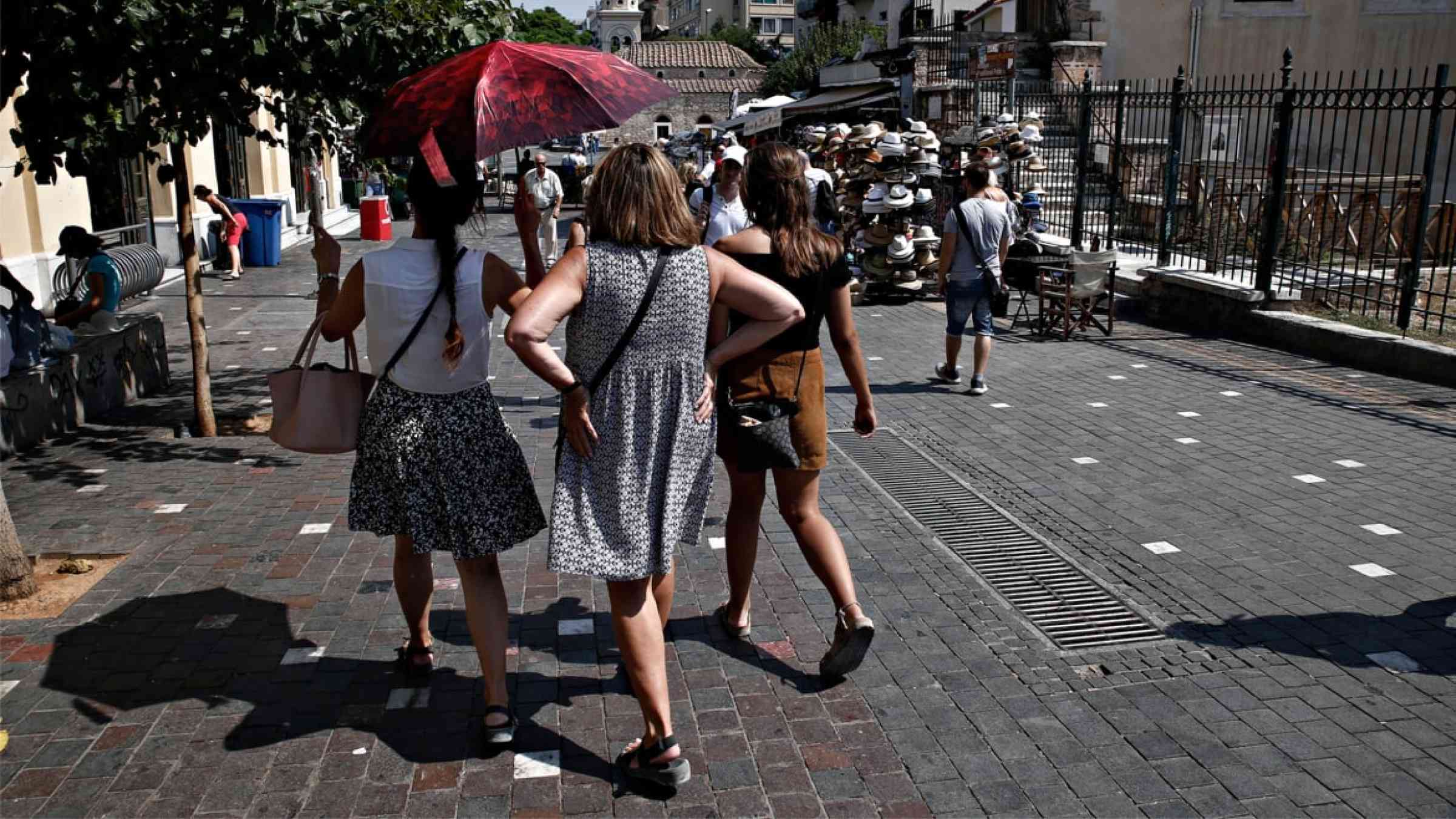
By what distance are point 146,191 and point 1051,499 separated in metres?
14.1

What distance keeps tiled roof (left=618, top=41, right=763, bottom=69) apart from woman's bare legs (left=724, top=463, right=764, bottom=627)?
212 feet

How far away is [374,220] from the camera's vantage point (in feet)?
73.6

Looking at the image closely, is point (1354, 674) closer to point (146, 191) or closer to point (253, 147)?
point (146, 191)

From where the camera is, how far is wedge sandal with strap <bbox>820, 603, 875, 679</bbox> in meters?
3.91

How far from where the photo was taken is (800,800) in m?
3.28

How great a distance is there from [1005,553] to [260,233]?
15.9 meters

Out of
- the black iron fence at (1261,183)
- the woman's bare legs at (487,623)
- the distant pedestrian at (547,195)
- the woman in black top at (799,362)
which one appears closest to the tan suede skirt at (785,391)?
the woman in black top at (799,362)

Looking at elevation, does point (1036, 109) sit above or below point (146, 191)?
above

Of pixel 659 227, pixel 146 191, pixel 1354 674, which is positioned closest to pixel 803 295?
pixel 659 227

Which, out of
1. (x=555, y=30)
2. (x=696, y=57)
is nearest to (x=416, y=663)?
(x=696, y=57)

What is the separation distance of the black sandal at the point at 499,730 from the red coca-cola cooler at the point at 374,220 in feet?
67.0

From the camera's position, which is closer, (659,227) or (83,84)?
(659,227)

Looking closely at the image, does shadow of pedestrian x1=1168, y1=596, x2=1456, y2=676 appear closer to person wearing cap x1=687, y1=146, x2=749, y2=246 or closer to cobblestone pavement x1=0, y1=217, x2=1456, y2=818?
cobblestone pavement x1=0, y1=217, x2=1456, y2=818

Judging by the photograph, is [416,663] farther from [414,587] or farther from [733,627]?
[733,627]
